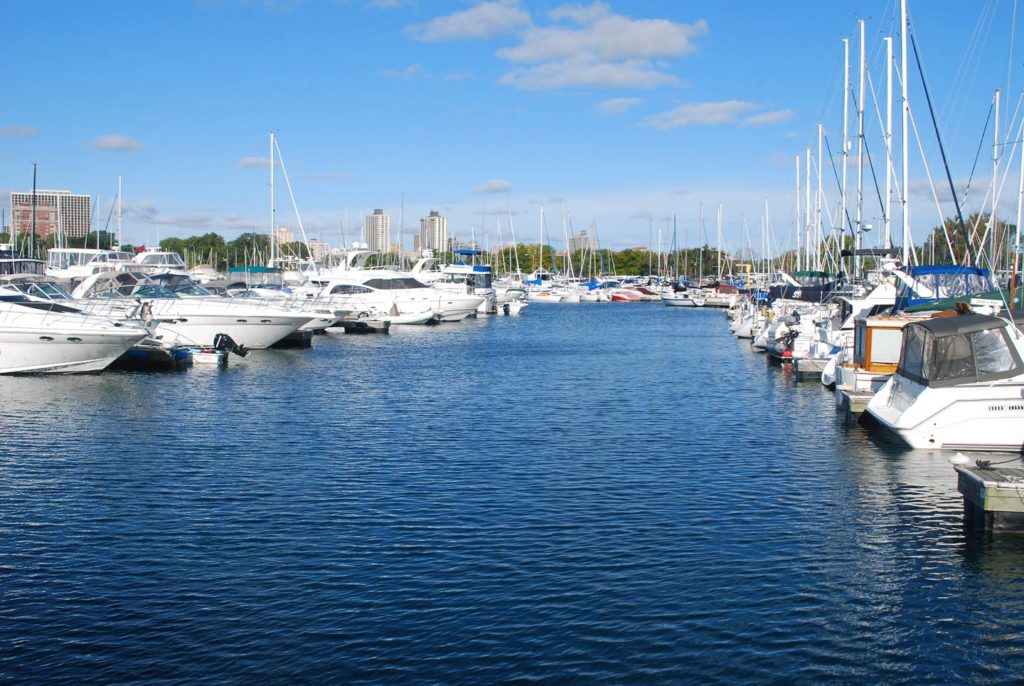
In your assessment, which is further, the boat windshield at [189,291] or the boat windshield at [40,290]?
the boat windshield at [189,291]

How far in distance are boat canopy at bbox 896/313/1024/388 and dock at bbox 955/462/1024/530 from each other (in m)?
5.31

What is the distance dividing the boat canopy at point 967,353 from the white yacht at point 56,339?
24471mm

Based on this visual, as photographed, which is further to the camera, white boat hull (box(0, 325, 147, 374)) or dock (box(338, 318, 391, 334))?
dock (box(338, 318, 391, 334))

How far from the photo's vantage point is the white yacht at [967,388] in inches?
788

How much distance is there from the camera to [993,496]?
14.6 metres

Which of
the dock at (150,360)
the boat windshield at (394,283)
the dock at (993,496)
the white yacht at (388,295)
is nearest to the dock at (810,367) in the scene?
the dock at (150,360)

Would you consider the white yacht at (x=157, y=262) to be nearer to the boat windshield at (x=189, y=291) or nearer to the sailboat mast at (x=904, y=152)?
the boat windshield at (x=189, y=291)

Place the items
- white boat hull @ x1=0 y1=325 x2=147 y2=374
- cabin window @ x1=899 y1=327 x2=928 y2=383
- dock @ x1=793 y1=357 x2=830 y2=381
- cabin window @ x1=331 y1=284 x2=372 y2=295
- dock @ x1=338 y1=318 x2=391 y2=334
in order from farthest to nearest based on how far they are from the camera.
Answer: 1. cabin window @ x1=331 y1=284 x2=372 y2=295
2. dock @ x1=338 y1=318 x2=391 y2=334
3. dock @ x1=793 y1=357 x2=830 y2=381
4. white boat hull @ x1=0 y1=325 x2=147 y2=374
5. cabin window @ x1=899 y1=327 x2=928 y2=383

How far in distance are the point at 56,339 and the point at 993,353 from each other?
27279 mm

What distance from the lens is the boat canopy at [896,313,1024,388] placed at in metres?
20.3

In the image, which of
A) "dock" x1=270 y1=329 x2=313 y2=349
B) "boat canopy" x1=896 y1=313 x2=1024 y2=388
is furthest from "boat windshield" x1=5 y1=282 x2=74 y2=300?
"boat canopy" x1=896 y1=313 x2=1024 y2=388

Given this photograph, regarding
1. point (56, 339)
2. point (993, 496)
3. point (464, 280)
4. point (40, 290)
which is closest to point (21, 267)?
point (464, 280)

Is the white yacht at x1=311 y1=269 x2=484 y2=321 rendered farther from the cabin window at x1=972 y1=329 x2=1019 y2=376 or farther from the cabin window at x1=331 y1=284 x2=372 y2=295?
the cabin window at x1=972 y1=329 x2=1019 y2=376

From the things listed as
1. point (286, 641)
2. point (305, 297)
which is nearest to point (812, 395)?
point (286, 641)
